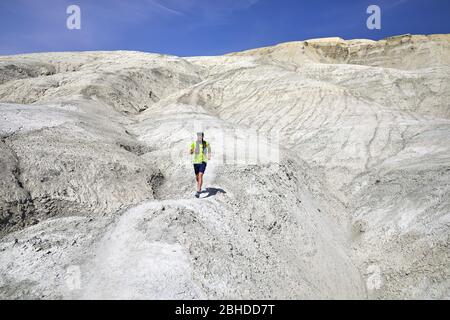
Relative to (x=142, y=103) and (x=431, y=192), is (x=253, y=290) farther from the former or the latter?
(x=142, y=103)

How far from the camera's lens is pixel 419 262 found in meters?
8.09

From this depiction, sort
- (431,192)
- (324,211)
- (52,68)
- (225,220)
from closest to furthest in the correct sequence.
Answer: (225,220)
(431,192)
(324,211)
(52,68)

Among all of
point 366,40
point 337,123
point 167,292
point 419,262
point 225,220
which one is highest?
point 366,40

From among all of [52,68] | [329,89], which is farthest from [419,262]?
[52,68]

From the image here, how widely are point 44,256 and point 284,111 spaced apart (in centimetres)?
1690

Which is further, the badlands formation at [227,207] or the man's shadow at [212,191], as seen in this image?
the man's shadow at [212,191]

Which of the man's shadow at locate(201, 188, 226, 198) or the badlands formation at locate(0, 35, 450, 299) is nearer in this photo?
the badlands formation at locate(0, 35, 450, 299)

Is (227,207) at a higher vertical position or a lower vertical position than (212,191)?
lower

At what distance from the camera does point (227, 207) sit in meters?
7.93

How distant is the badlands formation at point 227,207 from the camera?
5719mm

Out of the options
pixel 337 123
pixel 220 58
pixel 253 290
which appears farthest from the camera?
pixel 220 58

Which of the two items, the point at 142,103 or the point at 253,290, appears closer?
the point at 253,290

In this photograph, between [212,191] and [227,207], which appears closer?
[227,207]

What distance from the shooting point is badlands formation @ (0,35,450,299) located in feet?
18.8
